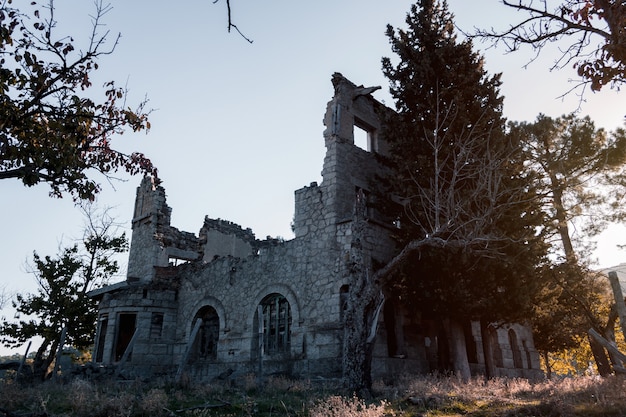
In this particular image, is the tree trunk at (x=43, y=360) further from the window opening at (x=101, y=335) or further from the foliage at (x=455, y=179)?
the foliage at (x=455, y=179)

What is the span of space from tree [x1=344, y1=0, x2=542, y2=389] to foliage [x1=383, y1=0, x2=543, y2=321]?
3 cm

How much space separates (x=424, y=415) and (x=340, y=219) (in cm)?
759

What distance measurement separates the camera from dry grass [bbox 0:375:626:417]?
6777 millimetres

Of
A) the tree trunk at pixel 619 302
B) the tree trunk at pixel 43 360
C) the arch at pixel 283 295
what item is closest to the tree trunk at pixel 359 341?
the tree trunk at pixel 619 302

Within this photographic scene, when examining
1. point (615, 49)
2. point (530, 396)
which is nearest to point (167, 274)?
point (530, 396)

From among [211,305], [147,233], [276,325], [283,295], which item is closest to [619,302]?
[283,295]

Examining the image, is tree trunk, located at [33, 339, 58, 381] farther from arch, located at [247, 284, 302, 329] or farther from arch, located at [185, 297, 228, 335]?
arch, located at [247, 284, 302, 329]

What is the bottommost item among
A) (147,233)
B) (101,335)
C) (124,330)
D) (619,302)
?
(619,302)

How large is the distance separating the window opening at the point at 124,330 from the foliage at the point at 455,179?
11.6m

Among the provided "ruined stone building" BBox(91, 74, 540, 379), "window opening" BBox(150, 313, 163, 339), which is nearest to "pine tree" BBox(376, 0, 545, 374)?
"ruined stone building" BBox(91, 74, 540, 379)

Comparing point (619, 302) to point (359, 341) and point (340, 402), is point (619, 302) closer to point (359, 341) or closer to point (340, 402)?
point (359, 341)

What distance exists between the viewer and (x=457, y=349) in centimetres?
1328

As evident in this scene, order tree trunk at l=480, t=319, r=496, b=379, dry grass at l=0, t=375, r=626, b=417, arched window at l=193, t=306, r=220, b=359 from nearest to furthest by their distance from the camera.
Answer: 1. dry grass at l=0, t=375, r=626, b=417
2. tree trunk at l=480, t=319, r=496, b=379
3. arched window at l=193, t=306, r=220, b=359

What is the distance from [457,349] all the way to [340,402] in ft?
24.9
